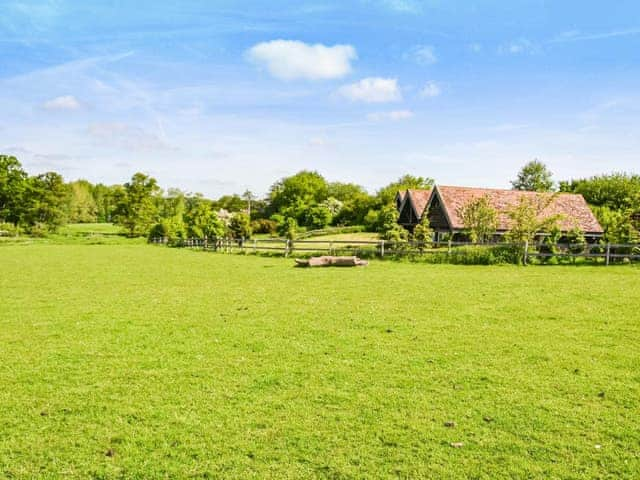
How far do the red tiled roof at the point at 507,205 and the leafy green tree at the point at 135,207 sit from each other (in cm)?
5101

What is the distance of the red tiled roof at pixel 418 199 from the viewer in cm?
4262

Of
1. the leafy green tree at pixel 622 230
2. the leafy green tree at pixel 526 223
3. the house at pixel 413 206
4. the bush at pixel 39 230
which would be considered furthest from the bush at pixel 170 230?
the leafy green tree at pixel 622 230

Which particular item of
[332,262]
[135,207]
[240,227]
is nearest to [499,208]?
[332,262]

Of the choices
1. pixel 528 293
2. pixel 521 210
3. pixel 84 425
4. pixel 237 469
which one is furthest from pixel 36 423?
pixel 521 210

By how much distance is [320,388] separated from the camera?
603cm

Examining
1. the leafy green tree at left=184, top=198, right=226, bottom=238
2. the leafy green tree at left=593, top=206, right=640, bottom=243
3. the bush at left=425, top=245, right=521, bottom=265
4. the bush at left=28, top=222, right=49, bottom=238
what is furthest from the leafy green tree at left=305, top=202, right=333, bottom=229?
the leafy green tree at left=593, top=206, right=640, bottom=243

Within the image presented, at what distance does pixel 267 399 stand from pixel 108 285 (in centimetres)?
1200

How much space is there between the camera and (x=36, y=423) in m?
5.08

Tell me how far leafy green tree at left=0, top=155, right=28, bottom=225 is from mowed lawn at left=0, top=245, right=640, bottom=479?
6157cm

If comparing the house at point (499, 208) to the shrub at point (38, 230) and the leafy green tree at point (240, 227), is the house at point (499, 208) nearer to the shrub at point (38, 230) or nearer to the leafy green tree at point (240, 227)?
the leafy green tree at point (240, 227)

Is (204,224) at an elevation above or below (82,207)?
below

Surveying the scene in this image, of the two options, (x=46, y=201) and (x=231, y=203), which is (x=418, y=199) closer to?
(x=46, y=201)

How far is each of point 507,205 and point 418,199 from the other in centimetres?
1186

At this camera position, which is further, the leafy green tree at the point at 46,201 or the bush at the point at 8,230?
the leafy green tree at the point at 46,201
